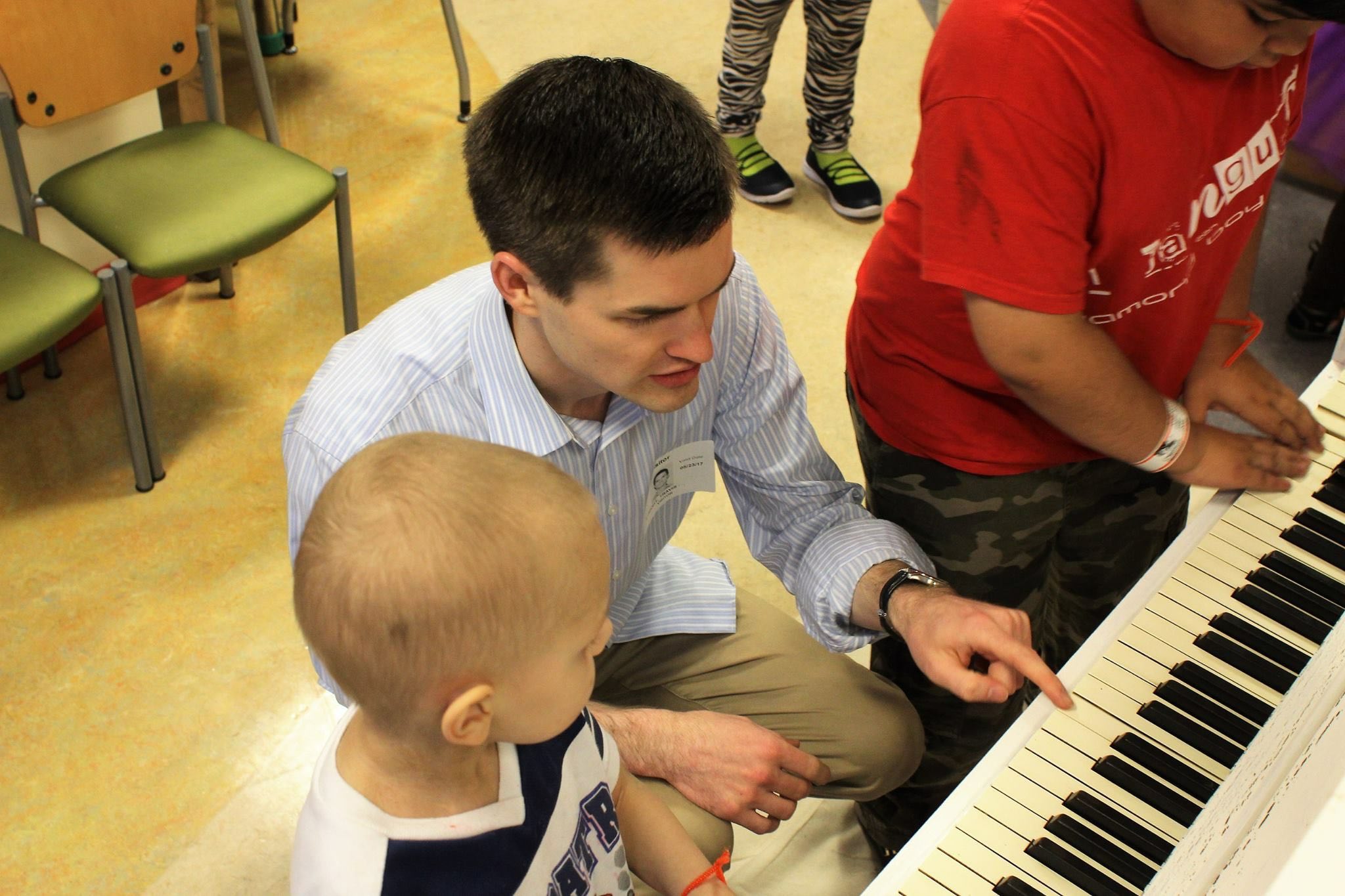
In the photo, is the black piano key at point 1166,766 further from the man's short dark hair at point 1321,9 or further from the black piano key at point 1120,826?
the man's short dark hair at point 1321,9

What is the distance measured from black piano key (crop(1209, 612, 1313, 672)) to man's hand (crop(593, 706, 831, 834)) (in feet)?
1.60

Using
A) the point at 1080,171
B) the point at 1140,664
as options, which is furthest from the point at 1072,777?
the point at 1080,171

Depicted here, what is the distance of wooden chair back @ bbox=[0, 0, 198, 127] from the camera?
230cm

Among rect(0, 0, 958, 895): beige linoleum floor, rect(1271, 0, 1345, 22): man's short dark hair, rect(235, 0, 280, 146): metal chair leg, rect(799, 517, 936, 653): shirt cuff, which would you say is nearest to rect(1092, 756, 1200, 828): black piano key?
rect(799, 517, 936, 653): shirt cuff

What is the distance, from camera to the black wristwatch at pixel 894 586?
1.37 metres

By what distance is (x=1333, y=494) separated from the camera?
1398mm

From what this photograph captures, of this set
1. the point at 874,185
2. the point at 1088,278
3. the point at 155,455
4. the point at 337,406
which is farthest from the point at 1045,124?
the point at 874,185

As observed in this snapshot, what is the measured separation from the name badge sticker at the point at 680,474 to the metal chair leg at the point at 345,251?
148cm

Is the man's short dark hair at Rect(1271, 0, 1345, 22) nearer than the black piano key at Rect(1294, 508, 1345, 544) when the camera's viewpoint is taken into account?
Yes

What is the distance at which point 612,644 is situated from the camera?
1578 mm

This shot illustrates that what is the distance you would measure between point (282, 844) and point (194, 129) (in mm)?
1631

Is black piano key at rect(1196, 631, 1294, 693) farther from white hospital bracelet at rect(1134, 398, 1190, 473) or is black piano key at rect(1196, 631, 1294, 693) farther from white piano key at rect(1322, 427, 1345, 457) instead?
white piano key at rect(1322, 427, 1345, 457)

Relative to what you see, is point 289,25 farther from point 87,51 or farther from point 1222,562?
point 1222,562

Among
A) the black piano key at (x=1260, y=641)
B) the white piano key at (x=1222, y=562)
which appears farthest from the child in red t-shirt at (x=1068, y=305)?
the black piano key at (x=1260, y=641)
